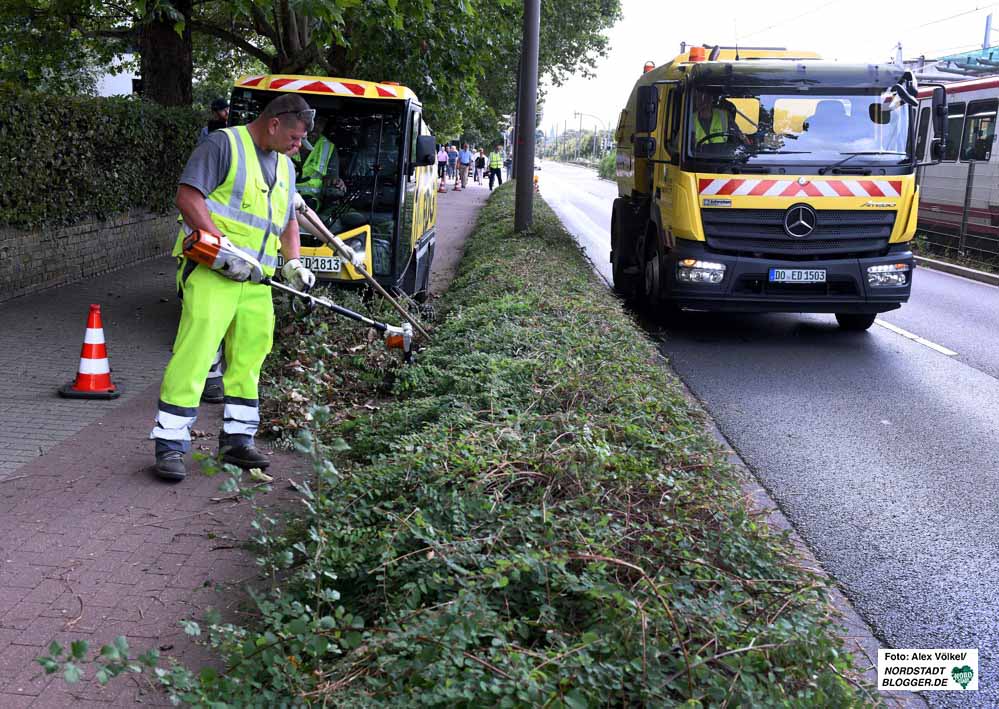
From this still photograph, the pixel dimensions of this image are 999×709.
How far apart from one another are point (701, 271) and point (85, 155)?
7.02 m

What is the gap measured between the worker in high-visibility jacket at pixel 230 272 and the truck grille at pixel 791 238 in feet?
17.8

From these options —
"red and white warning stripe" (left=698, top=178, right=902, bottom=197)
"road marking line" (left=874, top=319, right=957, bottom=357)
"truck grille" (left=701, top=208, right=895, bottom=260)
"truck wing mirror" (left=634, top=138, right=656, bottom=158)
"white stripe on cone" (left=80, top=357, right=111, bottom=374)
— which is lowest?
"road marking line" (left=874, top=319, right=957, bottom=357)

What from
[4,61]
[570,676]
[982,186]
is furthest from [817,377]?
[4,61]

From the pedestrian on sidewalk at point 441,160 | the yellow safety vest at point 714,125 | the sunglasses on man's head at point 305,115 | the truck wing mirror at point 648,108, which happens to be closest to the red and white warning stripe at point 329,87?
the truck wing mirror at point 648,108

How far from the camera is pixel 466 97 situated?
18.6 m

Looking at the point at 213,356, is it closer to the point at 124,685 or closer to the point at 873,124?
the point at 124,685

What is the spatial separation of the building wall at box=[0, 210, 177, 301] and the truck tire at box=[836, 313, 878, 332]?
8464 millimetres

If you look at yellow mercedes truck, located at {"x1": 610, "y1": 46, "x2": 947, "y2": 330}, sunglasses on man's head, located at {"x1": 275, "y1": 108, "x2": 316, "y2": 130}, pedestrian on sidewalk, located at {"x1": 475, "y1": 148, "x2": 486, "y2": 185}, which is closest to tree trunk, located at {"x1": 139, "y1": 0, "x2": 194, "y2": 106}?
yellow mercedes truck, located at {"x1": 610, "y1": 46, "x2": 947, "y2": 330}

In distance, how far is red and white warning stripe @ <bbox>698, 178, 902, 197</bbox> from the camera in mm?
9773

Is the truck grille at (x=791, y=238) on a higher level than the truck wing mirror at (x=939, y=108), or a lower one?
lower

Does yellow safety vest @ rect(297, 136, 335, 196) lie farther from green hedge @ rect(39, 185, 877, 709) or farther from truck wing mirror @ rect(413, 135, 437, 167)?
green hedge @ rect(39, 185, 877, 709)

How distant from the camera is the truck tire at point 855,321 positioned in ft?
36.0

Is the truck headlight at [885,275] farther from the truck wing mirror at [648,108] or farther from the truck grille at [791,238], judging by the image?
the truck wing mirror at [648,108]

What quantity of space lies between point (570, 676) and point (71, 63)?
20.7 m
